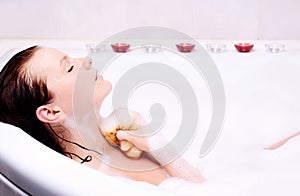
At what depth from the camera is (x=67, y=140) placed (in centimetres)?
101

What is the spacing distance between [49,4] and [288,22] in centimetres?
82

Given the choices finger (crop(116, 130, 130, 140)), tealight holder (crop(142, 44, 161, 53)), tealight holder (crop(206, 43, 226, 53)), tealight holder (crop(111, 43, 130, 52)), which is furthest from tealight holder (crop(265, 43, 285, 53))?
finger (crop(116, 130, 130, 140))

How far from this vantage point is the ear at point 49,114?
95 centimetres

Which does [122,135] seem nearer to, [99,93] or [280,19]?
[99,93]

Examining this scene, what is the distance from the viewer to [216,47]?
151 cm

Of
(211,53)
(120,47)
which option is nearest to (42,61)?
(120,47)

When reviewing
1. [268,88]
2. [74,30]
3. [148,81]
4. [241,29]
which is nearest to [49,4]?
[74,30]

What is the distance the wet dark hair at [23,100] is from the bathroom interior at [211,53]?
314 millimetres

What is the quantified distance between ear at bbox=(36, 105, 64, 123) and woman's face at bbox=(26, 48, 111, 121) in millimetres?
10

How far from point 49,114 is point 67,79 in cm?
9

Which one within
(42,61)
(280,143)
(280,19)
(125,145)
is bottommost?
(280,143)

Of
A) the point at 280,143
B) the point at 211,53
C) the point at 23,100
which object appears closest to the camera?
the point at 23,100

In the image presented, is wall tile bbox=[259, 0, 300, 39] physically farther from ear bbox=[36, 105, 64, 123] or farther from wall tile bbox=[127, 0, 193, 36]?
ear bbox=[36, 105, 64, 123]

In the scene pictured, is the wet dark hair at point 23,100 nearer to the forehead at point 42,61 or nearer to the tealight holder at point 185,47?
the forehead at point 42,61
